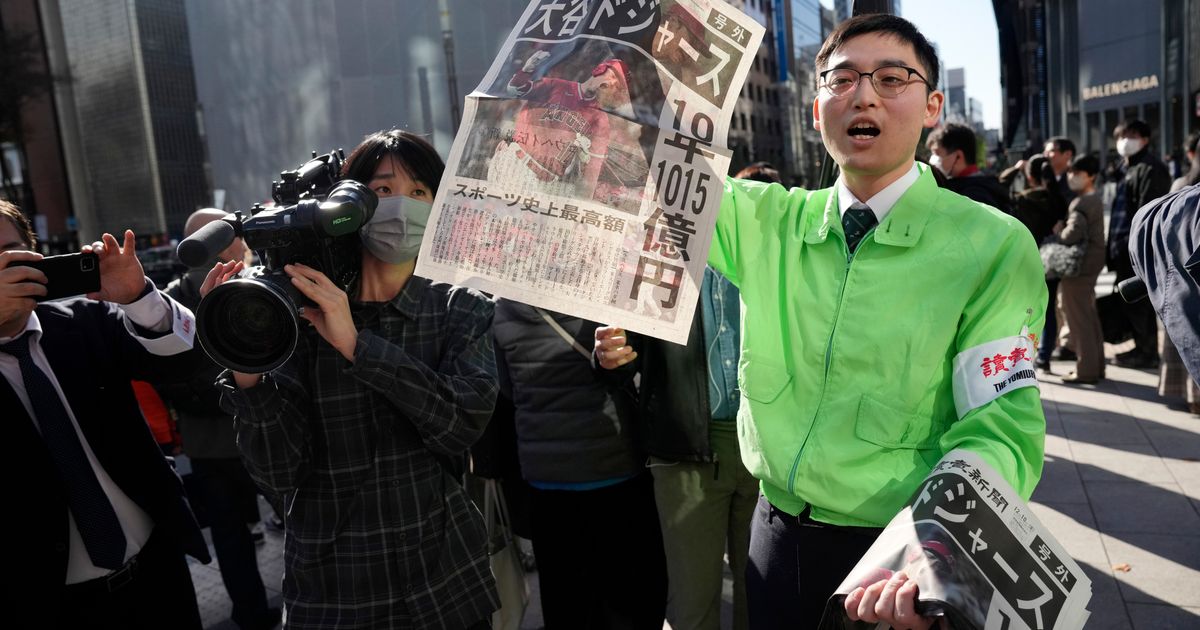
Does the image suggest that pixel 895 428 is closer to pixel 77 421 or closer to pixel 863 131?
pixel 863 131

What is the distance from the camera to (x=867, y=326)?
1503 mm

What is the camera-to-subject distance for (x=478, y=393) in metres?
→ 1.98

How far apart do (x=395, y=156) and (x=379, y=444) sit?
0.73 m

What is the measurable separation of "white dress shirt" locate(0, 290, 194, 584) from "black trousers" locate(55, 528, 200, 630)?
4cm

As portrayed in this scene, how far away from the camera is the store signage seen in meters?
21.4

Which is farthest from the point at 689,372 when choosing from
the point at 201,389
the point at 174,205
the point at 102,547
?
the point at 174,205

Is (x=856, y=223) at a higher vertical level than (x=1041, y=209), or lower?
higher

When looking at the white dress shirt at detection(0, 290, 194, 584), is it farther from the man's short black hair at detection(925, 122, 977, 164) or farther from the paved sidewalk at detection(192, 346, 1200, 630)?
the man's short black hair at detection(925, 122, 977, 164)

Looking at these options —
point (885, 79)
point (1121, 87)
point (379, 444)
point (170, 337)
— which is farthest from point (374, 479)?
point (1121, 87)

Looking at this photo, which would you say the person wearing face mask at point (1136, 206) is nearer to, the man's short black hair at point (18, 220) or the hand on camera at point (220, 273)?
the hand on camera at point (220, 273)

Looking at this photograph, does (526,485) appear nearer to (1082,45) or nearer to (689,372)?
(689,372)

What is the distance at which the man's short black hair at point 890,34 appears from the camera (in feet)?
5.25

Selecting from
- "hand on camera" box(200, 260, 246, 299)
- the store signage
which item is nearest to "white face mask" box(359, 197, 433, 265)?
"hand on camera" box(200, 260, 246, 299)

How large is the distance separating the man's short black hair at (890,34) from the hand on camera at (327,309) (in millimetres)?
1138
